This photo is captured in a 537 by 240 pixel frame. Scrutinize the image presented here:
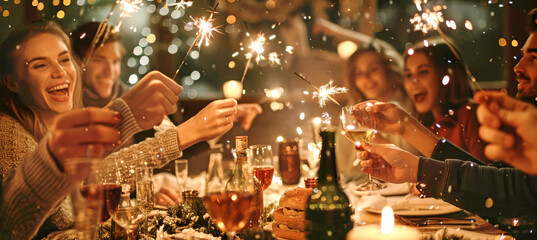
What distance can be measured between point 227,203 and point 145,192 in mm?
336

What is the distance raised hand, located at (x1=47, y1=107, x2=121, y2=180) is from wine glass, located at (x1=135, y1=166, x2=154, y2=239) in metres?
0.22

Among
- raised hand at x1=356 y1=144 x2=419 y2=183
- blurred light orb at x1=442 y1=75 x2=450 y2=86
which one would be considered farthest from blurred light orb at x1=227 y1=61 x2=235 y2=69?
raised hand at x1=356 y1=144 x2=419 y2=183

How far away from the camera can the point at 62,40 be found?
1753mm

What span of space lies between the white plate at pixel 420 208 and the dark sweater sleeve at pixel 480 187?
0.12 ft

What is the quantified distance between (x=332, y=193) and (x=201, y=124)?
2.83 feet

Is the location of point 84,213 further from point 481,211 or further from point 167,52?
point 167,52

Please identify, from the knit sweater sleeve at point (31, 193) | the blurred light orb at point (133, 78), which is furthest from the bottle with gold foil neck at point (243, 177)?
the blurred light orb at point (133, 78)

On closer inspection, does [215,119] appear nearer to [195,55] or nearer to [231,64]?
[195,55]

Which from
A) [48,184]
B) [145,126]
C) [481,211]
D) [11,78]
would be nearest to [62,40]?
[11,78]

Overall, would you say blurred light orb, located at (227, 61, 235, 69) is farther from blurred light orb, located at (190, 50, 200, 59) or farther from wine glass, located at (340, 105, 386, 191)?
wine glass, located at (340, 105, 386, 191)

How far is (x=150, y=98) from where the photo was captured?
4.21ft

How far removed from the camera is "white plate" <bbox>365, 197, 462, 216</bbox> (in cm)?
119

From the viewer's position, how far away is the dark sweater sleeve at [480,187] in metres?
1.31

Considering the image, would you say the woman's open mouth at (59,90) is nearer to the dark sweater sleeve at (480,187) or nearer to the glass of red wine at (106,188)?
the glass of red wine at (106,188)
